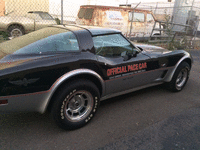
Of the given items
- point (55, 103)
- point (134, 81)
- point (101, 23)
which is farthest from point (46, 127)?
point (101, 23)

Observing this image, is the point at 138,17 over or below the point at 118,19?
over

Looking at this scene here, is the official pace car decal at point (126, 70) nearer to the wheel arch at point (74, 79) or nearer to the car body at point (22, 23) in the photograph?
the wheel arch at point (74, 79)

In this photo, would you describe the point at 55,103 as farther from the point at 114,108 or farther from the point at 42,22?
the point at 42,22

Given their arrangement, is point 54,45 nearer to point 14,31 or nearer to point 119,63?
point 119,63

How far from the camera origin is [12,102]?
1916 mm

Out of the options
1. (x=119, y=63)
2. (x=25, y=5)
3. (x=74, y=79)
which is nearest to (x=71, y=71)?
(x=74, y=79)

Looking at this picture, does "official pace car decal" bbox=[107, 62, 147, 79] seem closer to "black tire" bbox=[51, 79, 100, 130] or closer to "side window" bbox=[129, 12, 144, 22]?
"black tire" bbox=[51, 79, 100, 130]

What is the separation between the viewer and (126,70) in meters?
2.81

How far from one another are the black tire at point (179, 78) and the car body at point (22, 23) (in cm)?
633

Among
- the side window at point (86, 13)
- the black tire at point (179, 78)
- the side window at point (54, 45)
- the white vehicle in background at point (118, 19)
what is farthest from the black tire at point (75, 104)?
the side window at point (86, 13)

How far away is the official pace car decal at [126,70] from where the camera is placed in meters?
2.64

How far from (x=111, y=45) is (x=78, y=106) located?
3.57 feet

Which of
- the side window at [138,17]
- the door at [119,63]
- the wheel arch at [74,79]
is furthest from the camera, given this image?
the side window at [138,17]

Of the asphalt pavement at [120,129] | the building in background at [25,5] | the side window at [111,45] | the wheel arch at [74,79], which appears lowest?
the asphalt pavement at [120,129]
